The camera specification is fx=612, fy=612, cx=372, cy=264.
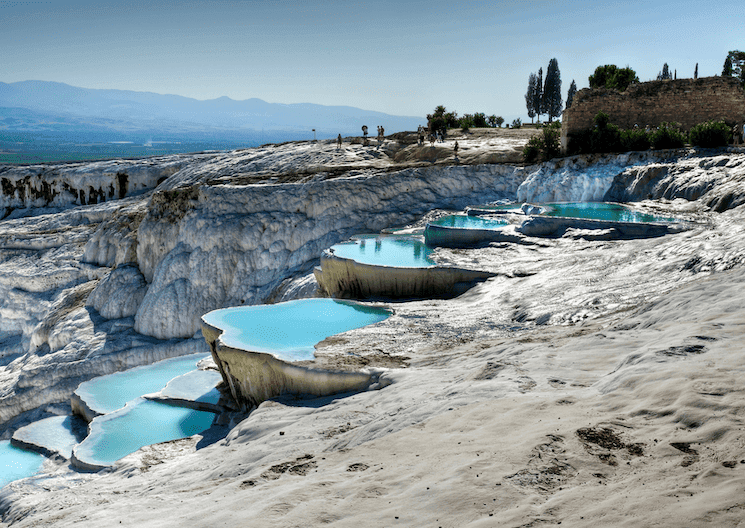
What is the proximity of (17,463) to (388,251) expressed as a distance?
9.41 meters

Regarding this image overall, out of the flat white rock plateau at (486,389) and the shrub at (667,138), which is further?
the shrub at (667,138)

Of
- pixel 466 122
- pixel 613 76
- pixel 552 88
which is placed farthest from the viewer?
pixel 552 88

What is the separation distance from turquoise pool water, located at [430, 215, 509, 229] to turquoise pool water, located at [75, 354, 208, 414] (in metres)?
7.91

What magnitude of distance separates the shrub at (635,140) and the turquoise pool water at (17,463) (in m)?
19.3

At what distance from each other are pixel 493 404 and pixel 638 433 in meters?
1.48

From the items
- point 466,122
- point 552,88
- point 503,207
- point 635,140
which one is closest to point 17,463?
point 503,207

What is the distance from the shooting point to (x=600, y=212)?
16.5m

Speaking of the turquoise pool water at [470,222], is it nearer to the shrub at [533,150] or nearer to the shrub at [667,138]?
the shrub at [533,150]

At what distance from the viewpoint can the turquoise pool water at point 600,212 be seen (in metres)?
14.9

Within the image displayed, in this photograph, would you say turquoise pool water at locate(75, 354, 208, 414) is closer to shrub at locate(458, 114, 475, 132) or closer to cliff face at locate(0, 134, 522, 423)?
cliff face at locate(0, 134, 522, 423)

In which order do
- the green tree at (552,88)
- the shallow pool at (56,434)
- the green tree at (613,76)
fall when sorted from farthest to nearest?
the green tree at (552,88)
the green tree at (613,76)
the shallow pool at (56,434)

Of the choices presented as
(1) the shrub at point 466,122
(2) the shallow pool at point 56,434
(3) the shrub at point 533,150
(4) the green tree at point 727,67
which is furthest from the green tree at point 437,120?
(2) the shallow pool at point 56,434

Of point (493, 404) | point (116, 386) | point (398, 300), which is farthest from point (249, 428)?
point (116, 386)

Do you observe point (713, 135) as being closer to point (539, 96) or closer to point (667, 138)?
point (667, 138)
